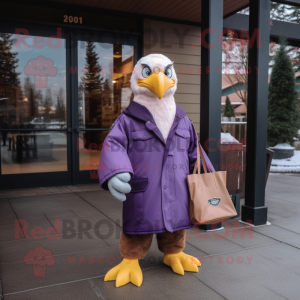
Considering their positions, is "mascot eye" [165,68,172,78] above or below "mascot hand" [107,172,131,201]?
above

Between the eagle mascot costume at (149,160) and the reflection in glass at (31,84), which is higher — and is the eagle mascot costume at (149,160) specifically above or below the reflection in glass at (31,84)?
below

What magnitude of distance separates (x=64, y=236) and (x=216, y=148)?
1.98 metres

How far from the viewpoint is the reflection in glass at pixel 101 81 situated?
6426 millimetres

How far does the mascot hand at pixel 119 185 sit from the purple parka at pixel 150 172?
105 millimetres

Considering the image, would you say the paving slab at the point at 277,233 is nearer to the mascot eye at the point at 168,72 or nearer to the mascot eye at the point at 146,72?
the mascot eye at the point at 168,72

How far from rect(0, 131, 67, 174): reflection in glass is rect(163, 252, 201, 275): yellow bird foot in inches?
163

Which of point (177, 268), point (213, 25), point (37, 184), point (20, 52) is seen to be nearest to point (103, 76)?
point (20, 52)

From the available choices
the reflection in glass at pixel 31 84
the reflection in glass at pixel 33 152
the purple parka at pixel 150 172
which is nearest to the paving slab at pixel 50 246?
the purple parka at pixel 150 172

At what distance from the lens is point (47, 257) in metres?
2.97

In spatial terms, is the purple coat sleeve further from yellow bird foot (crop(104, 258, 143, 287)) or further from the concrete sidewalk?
the concrete sidewalk

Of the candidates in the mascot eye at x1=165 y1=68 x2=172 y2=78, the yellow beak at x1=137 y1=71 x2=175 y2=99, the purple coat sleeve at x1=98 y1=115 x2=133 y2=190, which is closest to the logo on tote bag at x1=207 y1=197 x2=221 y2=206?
the purple coat sleeve at x1=98 y1=115 x2=133 y2=190

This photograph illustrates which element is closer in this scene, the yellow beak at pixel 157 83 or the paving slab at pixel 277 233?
the yellow beak at pixel 157 83

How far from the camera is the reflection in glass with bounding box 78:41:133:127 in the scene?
643 cm

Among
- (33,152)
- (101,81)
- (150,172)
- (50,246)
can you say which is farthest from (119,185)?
(101,81)
